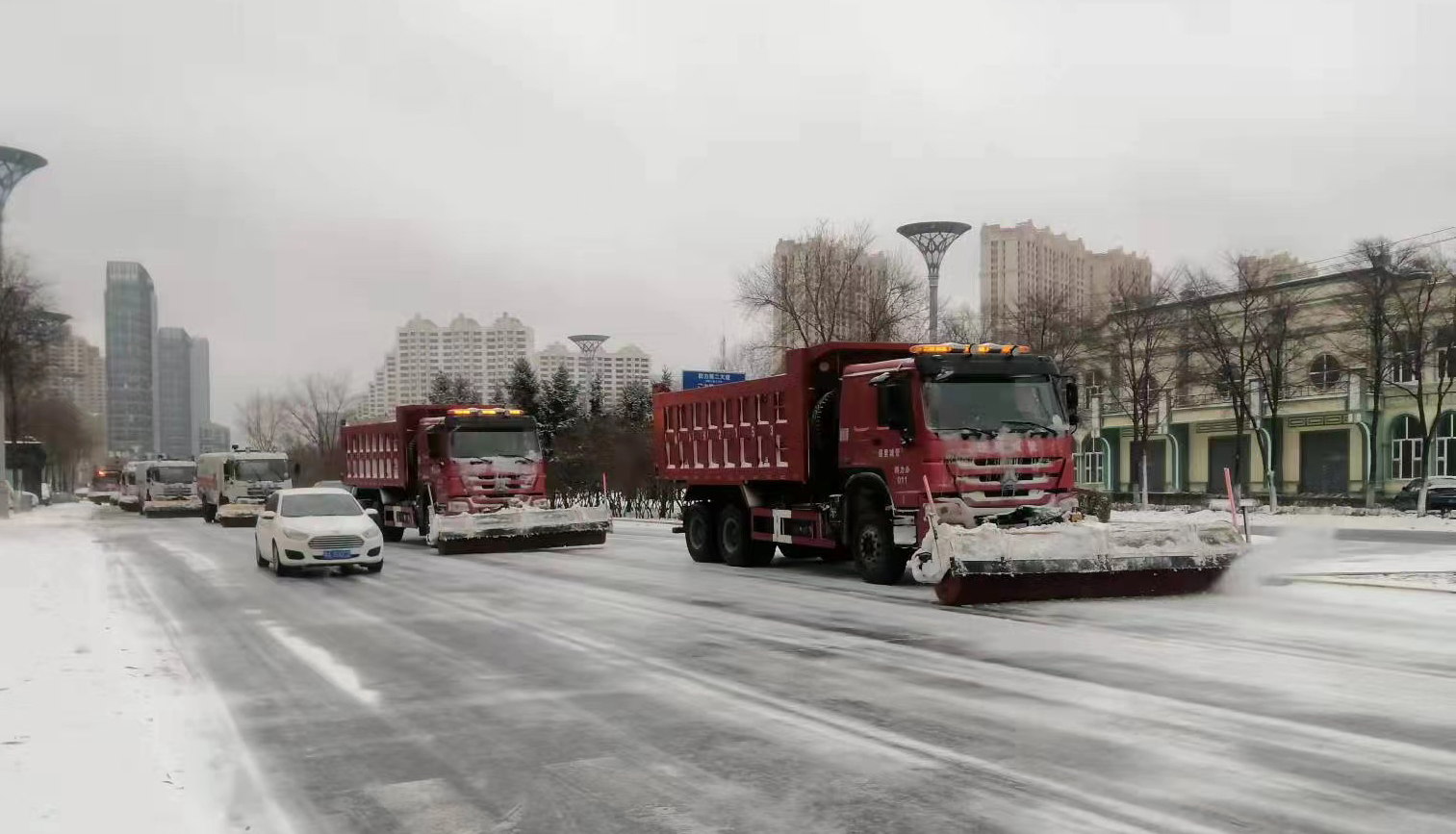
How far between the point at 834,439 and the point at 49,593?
1123cm

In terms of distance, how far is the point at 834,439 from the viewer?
56.0 feet

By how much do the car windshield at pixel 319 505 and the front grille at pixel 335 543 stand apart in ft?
3.66

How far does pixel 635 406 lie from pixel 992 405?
4250 centimetres

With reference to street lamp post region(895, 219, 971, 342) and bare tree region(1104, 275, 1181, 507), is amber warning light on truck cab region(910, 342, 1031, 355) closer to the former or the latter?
street lamp post region(895, 219, 971, 342)

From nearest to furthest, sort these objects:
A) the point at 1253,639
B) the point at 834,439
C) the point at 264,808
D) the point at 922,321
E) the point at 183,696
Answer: the point at 264,808, the point at 183,696, the point at 1253,639, the point at 834,439, the point at 922,321

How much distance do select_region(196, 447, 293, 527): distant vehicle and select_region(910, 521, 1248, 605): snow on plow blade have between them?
33517 mm

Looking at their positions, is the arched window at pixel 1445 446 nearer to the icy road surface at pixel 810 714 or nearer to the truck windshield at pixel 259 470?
the icy road surface at pixel 810 714

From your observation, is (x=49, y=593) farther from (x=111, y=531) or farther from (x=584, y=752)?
(x=111, y=531)

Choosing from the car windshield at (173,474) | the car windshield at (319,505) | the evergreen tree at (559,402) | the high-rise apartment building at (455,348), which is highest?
the high-rise apartment building at (455,348)

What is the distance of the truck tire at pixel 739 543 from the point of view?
19.6 meters

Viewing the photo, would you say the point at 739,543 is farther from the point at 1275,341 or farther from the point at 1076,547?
the point at 1275,341

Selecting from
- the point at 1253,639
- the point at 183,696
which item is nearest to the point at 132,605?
the point at 183,696

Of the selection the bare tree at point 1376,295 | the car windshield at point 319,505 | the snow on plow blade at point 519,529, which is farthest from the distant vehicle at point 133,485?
the bare tree at point 1376,295

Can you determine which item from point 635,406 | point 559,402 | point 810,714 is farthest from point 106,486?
point 810,714
